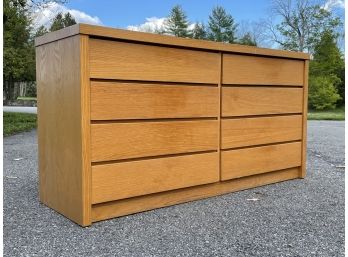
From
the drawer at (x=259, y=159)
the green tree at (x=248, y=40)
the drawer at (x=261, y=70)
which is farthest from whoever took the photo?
the green tree at (x=248, y=40)

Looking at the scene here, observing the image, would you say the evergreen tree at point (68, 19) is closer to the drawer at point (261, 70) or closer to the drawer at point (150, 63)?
the drawer at point (261, 70)

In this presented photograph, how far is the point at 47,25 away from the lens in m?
32.4

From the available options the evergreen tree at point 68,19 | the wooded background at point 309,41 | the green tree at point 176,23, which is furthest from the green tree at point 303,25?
the evergreen tree at point 68,19

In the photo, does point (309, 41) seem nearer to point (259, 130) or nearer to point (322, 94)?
point (322, 94)

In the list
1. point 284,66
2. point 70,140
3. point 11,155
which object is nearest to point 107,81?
point 70,140

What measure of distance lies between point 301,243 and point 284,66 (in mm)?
2118

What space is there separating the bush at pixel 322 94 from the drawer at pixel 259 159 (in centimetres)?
2384

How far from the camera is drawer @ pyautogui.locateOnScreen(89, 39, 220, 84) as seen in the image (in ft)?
9.37

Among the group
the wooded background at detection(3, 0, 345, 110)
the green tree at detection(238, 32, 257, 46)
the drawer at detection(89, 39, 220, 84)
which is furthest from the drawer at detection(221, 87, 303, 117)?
the green tree at detection(238, 32, 257, 46)

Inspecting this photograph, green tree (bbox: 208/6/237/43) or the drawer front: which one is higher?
green tree (bbox: 208/6/237/43)

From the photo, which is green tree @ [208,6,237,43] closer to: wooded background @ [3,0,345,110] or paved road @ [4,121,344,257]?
wooded background @ [3,0,345,110]

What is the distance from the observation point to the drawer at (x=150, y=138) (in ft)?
9.61

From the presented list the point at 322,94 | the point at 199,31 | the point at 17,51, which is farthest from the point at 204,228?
the point at 199,31

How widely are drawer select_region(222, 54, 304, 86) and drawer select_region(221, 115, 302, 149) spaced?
370 mm
